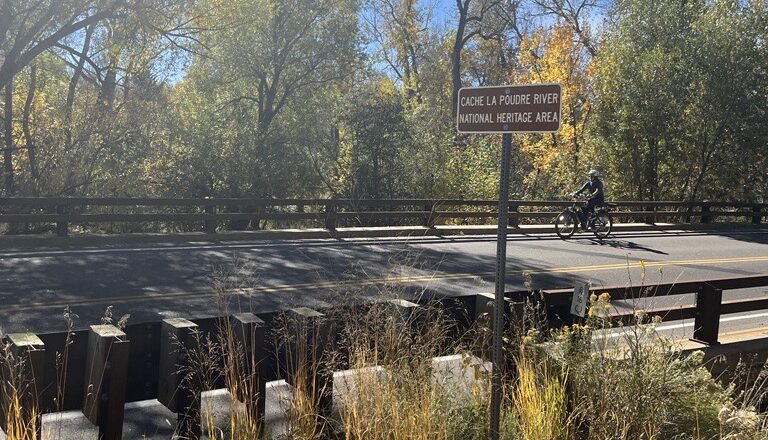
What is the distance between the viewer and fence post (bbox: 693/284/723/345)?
773 cm

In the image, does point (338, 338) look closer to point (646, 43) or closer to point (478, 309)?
point (478, 309)

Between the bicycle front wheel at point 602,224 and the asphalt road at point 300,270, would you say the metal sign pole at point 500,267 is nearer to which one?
the asphalt road at point 300,270

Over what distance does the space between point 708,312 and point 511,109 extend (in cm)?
437

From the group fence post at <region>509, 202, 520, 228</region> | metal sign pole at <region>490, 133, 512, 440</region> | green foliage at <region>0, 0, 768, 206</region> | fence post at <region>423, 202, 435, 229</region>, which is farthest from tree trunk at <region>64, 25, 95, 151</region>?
metal sign pole at <region>490, 133, 512, 440</region>

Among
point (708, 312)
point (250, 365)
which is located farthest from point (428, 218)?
point (250, 365)

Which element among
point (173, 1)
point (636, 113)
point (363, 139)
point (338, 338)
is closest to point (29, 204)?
point (173, 1)

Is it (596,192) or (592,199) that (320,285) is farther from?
(596,192)

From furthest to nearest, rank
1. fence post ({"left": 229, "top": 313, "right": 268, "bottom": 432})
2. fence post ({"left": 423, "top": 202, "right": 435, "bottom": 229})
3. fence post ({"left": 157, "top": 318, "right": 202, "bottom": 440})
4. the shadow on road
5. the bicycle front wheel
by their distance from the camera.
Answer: the bicycle front wheel, fence post ({"left": 423, "top": 202, "right": 435, "bottom": 229}), the shadow on road, fence post ({"left": 229, "top": 313, "right": 268, "bottom": 432}), fence post ({"left": 157, "top": 318, "right": 202, "bottom": 440})

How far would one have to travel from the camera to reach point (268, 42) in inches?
1134

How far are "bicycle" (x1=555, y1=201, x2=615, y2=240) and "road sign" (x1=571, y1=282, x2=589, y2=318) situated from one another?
49.7 ft

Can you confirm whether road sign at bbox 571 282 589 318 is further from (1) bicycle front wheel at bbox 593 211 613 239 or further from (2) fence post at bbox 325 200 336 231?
(1) bicycle front wheel at bbox 593 211 613 239

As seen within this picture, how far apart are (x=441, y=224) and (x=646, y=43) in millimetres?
13976

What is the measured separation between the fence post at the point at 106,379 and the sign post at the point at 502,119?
2.12m

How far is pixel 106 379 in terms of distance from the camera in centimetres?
423
